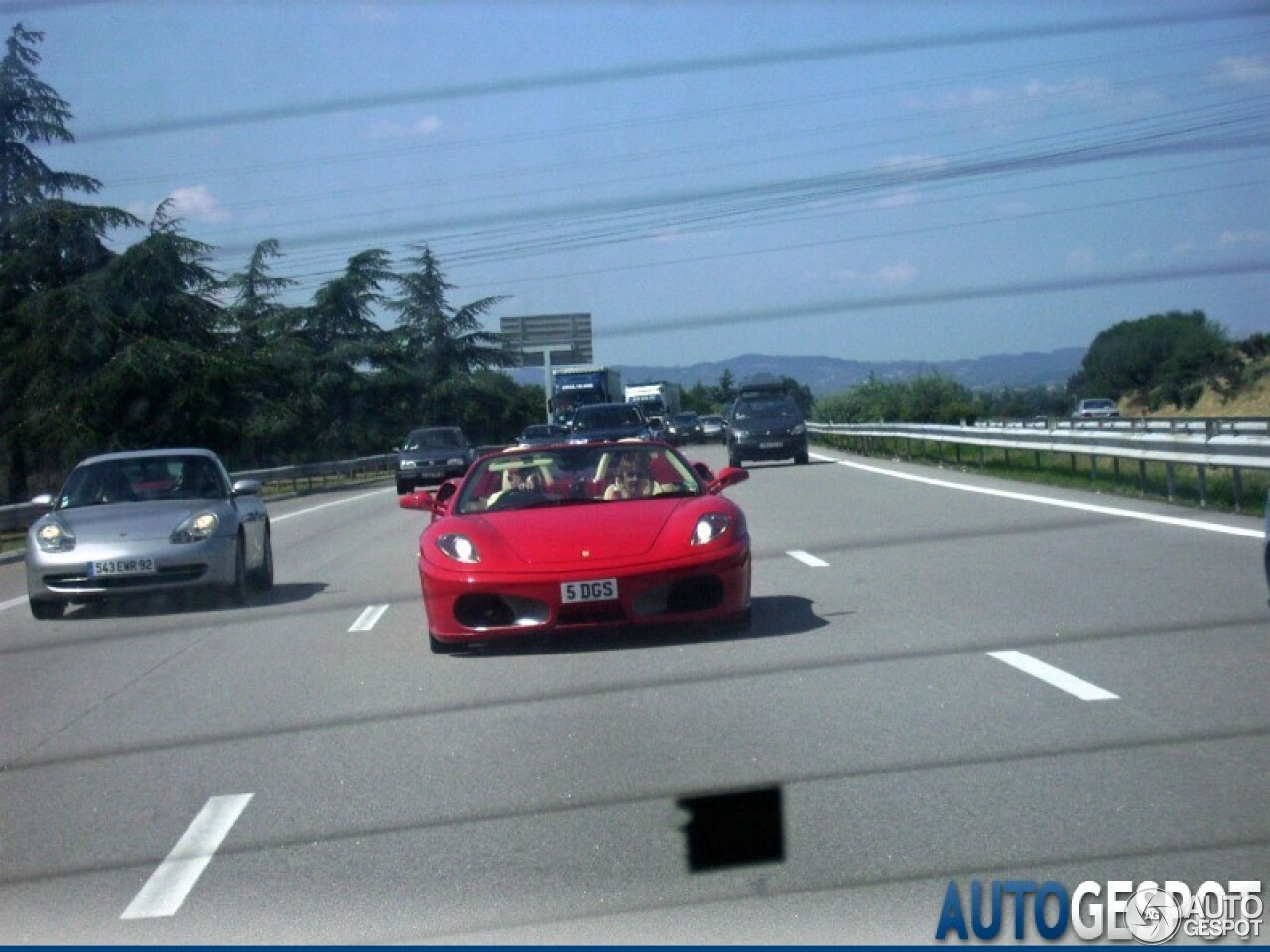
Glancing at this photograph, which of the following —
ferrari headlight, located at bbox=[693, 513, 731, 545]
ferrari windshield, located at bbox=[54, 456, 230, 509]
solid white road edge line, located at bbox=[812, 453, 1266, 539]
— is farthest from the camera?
solid white road edge line, located at bbox=[812, 453, 1266, 539]

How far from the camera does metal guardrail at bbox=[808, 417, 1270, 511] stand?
18.3 metres

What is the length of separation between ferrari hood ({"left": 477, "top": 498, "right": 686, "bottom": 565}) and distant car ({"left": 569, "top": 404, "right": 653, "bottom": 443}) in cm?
2393

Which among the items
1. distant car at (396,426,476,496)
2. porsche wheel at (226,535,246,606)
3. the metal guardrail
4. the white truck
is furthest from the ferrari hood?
the white truck

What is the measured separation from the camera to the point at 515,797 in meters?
6.93

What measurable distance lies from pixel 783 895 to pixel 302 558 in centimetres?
1589

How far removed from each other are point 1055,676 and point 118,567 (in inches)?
312

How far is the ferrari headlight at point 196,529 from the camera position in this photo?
1409cm

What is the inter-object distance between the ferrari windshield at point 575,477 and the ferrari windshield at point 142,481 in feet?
13.7

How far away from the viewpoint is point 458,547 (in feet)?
35.4

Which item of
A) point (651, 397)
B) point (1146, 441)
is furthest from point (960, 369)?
point (1146, 441)

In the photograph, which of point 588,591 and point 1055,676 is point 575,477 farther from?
point 1055,676

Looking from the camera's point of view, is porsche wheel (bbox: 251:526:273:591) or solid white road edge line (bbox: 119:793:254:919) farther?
porsche wheel (bbox: 251:526:273:591)

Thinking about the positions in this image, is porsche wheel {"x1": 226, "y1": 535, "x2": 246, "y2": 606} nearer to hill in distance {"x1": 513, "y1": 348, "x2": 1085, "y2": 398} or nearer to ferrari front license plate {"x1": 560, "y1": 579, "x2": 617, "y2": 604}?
ferrari front license plate {"x1": 560, "y1": 579, "x2": 617, "y2": 604}

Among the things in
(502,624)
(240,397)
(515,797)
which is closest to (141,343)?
(240,397)
